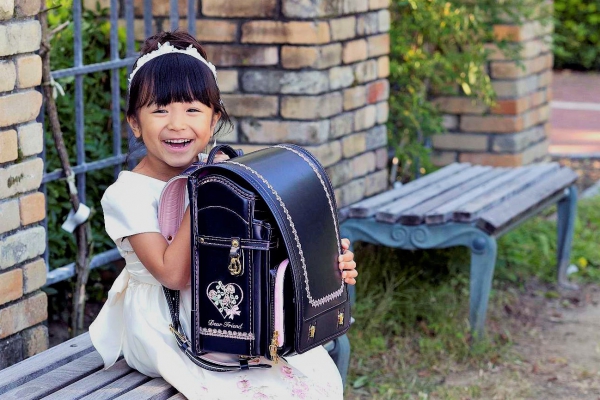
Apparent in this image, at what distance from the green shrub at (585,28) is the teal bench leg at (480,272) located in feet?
35.5

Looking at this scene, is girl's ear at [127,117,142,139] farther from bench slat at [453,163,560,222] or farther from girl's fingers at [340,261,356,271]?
bench slat at [453,163,560,222]

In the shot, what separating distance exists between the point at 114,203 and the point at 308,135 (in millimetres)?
1814

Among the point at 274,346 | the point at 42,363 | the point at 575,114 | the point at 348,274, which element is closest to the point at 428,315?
the point at 348,274

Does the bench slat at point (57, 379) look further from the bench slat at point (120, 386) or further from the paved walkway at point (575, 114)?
the paved walkway at point (575, 114)

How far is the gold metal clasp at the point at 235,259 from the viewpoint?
2230mm

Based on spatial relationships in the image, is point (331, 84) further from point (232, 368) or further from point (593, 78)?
point (593, 78)

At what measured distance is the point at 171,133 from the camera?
246 centimetres

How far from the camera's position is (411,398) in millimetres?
3730

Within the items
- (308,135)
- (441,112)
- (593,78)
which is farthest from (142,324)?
(593,78)

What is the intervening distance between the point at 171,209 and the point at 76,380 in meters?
0.50

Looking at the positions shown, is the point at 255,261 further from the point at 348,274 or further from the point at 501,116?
the point at 501,116

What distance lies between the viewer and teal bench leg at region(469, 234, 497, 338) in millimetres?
4020

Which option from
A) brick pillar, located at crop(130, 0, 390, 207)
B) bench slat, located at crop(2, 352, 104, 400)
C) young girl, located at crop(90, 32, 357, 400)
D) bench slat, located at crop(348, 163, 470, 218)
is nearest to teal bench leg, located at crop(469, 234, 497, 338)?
bench slat, located at crop(348, 163, 470, 218)

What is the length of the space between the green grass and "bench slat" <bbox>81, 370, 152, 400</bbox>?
4.41 ft
